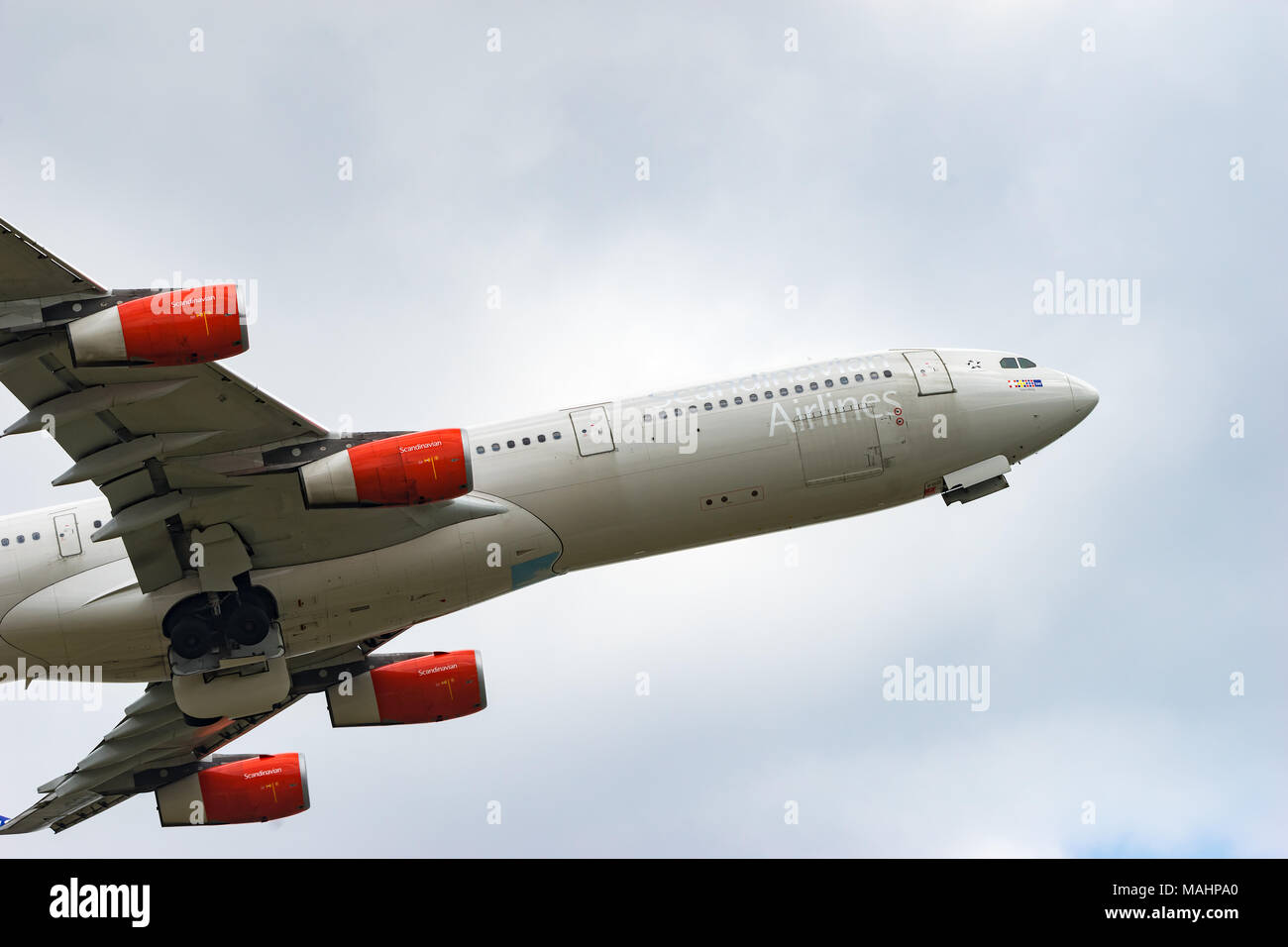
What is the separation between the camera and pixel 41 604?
31328mm

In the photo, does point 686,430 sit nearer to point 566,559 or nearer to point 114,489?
point 566,559

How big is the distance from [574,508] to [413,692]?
902 cm

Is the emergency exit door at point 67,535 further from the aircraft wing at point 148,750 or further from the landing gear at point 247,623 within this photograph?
the aircraft wing at point 148,750

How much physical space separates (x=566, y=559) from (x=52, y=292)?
1220 centimetres

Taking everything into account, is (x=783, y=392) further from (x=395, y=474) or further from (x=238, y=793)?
(x=238, y=793)

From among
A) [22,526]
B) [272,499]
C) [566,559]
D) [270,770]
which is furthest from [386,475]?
[270,770]

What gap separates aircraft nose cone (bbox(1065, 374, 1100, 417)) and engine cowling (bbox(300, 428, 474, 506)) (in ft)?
51.5

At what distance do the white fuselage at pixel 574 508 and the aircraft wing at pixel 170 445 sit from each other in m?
0.65

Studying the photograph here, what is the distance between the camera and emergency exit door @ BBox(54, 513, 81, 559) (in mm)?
31922

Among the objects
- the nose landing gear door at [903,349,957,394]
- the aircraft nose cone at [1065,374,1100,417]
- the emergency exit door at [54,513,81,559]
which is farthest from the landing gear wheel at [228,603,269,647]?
the aircraft nose cone at [1065,374,1100,417]

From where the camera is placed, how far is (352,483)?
2969 centimetres

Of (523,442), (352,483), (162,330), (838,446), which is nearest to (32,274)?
(162,330)

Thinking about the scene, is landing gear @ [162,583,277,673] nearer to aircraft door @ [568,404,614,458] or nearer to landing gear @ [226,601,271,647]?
landing gear @ [226,601,271,647]

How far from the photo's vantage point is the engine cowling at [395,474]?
29547 mm
